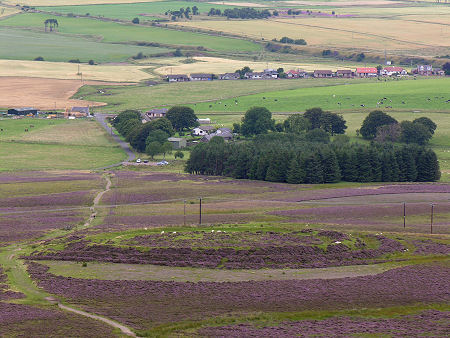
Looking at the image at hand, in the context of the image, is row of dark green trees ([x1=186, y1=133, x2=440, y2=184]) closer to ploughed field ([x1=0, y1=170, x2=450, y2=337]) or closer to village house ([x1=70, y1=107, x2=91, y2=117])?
ploughed field ([x1=0, y1=170, x2=450, y2=337])

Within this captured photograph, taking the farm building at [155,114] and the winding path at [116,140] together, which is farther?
the farm building at [155,114]

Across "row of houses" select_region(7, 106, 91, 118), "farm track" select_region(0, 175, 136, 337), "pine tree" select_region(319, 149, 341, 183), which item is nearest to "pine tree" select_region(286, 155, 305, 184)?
"pine tree" select_region(319, 149, 341, 183)

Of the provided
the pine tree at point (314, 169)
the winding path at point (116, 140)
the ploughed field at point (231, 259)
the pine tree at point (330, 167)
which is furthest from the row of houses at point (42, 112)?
the pine tree at point (330, 167)

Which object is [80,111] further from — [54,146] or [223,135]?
[223,135]

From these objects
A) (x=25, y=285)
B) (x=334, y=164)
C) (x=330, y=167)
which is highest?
(x=334, y=164)

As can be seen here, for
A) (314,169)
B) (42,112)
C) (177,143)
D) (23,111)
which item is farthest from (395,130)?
(23,111)

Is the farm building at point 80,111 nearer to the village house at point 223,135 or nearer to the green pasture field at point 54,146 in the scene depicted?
the green pasture field at point 54,146
